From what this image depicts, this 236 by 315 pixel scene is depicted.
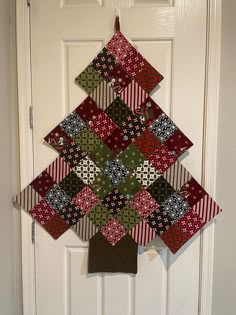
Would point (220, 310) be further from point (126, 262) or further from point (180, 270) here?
point (126, 262)

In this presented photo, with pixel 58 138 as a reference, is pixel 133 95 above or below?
above

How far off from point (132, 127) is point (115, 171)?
0.21 meters

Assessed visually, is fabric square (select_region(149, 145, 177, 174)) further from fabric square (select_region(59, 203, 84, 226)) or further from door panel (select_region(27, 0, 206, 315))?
fabric square (select_region(59, 203, 84, 226))

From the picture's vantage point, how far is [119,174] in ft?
4.94

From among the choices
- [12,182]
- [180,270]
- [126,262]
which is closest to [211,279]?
[180,270]

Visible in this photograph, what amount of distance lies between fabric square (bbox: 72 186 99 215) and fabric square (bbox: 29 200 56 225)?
0.12m

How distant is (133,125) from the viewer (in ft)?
4.85

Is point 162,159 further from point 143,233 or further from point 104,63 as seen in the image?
point 104,63

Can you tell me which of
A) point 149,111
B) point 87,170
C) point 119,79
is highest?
point 119,79

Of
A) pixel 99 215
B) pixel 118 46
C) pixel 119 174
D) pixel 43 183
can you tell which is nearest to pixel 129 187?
pixel 119 174

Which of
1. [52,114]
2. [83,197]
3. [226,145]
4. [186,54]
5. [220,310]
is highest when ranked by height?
[186,54]

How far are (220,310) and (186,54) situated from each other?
118cm

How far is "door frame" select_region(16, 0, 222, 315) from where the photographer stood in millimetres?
1451

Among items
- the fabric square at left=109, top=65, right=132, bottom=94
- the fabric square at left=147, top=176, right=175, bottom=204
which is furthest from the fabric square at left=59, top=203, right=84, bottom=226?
the fabric square at left=109, top=65, right=132, bottom=94
